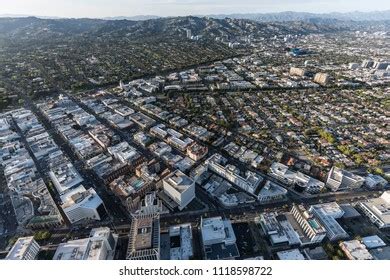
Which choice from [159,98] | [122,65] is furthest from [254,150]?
[122,65]

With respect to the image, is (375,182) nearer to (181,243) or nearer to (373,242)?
(373,242)

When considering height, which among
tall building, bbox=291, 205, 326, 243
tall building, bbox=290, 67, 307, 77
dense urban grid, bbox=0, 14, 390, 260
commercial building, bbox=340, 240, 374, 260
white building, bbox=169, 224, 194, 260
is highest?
tall building, bbox=291, 205, 326, 243

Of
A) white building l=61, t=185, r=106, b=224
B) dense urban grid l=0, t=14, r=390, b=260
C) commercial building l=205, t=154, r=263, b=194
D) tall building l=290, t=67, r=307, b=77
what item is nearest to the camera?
dense urban grid l=0, t=14, r=390, b=260

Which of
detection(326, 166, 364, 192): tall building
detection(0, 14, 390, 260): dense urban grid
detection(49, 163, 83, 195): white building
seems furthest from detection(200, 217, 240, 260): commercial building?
detection(49, 163, 83, 195): white building

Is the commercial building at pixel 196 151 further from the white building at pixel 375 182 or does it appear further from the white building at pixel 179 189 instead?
the white building at pixel 375 182

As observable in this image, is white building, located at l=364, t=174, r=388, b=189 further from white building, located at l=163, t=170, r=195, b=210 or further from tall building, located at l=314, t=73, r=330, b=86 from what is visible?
tall building, located at l=314, t=73, r=330, b=86

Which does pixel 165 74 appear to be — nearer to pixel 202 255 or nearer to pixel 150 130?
pixel 150 130

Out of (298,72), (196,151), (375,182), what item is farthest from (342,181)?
(298,72)
